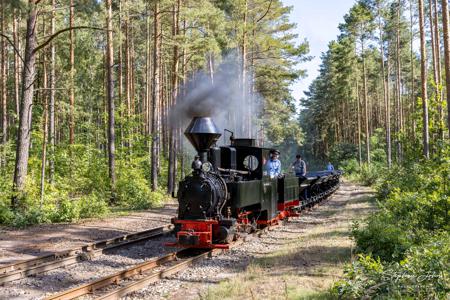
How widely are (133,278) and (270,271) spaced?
244cm

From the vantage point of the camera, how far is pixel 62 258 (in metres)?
9.44

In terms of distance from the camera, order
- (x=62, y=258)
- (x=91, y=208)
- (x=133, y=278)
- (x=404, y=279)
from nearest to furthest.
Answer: (x=404, y=279) → (x=133, y=278) → (x=62, y=258) → (x=91, y=208)

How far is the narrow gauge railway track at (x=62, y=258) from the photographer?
26.4ft

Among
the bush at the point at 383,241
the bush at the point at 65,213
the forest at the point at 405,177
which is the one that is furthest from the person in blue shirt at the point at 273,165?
the bush at the point at 65,213

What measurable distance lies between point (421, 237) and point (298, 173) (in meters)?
10.7

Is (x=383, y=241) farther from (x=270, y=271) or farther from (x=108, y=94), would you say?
(x=108, y=94)

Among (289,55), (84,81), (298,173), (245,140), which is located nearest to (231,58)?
(289,55)

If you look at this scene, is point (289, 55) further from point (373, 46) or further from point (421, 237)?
point (421, 237)

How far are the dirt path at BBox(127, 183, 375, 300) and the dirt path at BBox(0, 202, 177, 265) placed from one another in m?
3.77

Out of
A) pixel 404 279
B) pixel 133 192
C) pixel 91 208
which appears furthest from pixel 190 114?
pixel 404 279

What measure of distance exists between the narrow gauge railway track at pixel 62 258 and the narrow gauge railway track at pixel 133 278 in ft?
5.54

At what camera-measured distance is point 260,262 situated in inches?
352

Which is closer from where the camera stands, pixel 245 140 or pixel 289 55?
pixel 245 140

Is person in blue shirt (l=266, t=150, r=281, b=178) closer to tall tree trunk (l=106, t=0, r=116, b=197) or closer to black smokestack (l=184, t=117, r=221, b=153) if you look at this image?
black smokestack (l=184, t=117, r=221, b=153)
